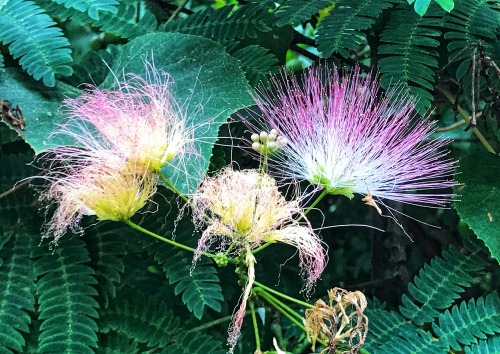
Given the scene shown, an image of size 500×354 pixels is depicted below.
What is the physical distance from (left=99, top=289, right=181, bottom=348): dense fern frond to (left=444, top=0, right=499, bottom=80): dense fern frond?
602 mm

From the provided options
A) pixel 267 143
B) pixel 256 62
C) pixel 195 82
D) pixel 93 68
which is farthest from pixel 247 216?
pixel 93 68

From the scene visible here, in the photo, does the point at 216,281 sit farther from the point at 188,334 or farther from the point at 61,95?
the point at 61,95

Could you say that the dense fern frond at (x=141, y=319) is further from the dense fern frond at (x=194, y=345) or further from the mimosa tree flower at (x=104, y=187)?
the mimosa tree flower at (x=104, y=187)

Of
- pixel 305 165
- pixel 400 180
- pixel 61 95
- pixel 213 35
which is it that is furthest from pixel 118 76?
pixel 400 180

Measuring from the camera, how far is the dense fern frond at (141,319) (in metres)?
0.90

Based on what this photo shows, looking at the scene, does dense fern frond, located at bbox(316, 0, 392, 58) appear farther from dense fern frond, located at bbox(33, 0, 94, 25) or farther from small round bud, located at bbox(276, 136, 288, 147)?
dense fern frond, located at bbox(33, 0, 94, 25)

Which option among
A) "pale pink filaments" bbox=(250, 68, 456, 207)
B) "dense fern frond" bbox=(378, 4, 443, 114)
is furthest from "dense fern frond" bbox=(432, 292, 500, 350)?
"dense fern frond" bbox=(378, 4, 443, 114)

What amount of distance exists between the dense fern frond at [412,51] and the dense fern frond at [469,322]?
304 mm

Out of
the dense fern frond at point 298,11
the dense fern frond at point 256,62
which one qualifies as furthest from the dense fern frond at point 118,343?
the dense fern frond at point 298,11

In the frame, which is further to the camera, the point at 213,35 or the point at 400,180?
the point at 213,35

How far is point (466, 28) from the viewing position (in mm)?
949

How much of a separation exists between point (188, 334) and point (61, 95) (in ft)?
1.35

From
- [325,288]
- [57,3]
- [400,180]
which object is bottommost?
[325,288]

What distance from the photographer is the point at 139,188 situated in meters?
0.78
